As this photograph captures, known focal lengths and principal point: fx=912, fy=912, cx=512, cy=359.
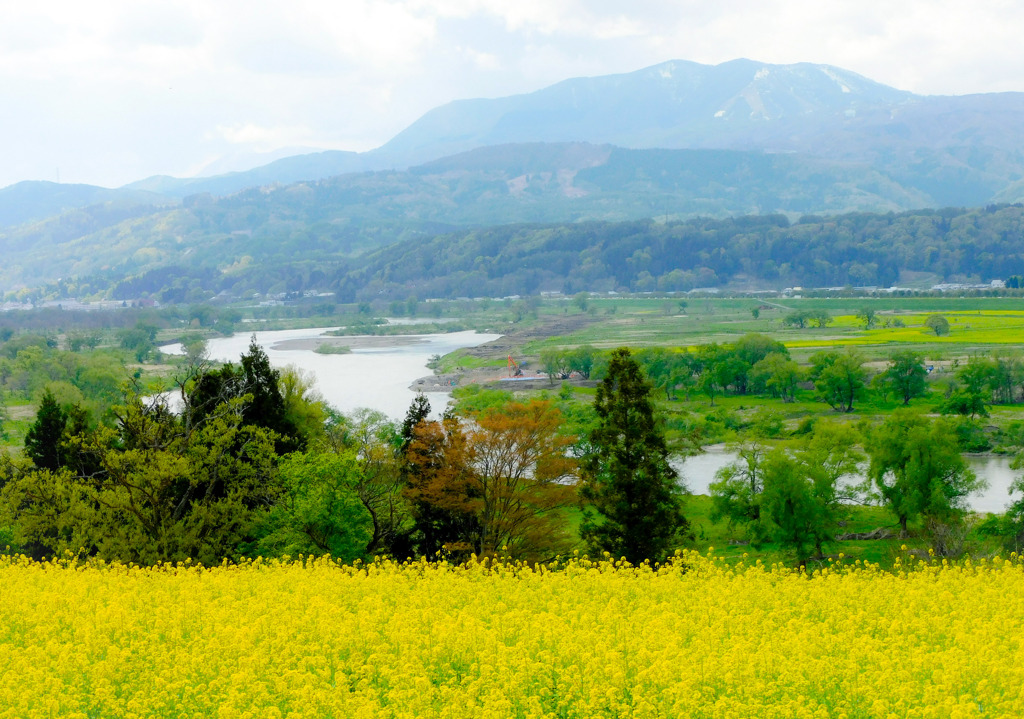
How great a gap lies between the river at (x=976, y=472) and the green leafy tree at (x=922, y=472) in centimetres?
817

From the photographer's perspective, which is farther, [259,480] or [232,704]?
[259,480]

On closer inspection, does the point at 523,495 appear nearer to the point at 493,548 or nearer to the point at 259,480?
the point at 493,548

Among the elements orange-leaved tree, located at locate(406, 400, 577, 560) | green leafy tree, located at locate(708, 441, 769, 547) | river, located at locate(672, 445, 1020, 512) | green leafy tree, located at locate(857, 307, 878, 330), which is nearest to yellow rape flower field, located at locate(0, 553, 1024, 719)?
orange-leaved tree, located at locate(406, 400, 577, 560)

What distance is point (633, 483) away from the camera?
25.5 m

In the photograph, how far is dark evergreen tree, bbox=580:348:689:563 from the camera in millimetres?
25188

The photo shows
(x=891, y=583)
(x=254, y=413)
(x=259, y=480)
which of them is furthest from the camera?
(x=254, y=413)

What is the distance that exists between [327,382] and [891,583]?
83735mm

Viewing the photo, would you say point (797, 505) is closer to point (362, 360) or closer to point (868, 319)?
point (362, 360)

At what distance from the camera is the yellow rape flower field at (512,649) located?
27.8 ft

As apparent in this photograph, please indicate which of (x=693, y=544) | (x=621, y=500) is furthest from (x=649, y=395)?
(x=693, y=544)

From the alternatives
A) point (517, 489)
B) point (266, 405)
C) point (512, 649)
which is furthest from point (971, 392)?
point (512, 649)

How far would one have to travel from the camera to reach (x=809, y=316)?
128 metres

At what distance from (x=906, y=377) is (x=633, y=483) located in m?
54.3

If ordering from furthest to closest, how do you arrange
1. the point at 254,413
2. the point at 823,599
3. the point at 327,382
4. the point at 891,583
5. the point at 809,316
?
the point at 809,316
the point at 327,382
the point at 254,413
the point at 891,583
the point at 823,599
